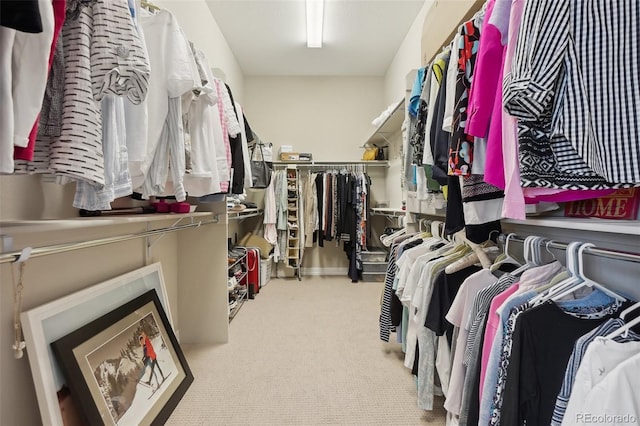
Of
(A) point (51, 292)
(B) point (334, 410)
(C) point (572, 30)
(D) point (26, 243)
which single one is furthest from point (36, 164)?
(B) point (334, 410)

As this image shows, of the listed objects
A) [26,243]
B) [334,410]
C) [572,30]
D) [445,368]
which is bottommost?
[334,410]

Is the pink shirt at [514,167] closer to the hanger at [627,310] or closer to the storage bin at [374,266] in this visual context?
the hanger at [627,310]

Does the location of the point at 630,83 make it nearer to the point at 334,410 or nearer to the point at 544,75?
the point at 544,75

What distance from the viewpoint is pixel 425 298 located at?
4.58ft

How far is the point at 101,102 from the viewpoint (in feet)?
2.97

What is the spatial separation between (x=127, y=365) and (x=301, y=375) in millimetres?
920

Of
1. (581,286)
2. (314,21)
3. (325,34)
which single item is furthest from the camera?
(325,34)

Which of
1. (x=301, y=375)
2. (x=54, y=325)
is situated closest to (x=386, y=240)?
(x=301, y=375)

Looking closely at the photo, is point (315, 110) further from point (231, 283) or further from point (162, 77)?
point (162, 77)

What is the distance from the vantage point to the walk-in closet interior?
66cm

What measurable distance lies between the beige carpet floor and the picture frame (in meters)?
0.16

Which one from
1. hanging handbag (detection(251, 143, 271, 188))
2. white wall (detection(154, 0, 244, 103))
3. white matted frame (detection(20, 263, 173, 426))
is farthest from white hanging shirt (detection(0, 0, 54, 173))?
hanging handbag (detection(251, 143, 271, 188))

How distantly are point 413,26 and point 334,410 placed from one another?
135 inches

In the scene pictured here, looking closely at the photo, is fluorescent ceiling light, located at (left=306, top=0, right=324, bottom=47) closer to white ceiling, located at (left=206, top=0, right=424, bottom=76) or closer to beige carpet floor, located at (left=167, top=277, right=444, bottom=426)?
white ceiling, located at (left=206, top=0, right=424, bottom=76)
